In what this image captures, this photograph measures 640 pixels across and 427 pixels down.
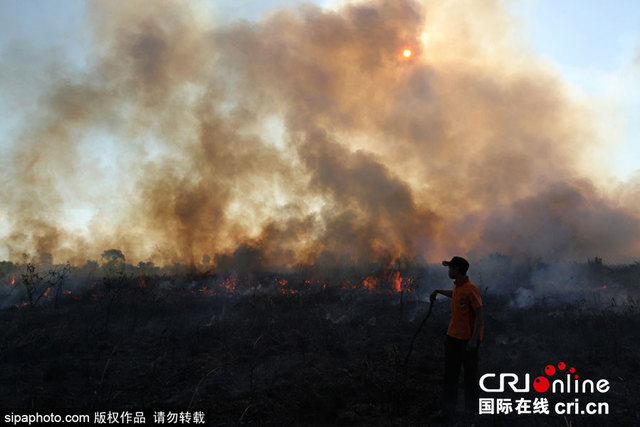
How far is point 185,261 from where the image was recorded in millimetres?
29594

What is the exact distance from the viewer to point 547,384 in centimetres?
736

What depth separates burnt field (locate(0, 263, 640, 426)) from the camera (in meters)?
6.52

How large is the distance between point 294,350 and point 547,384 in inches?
256

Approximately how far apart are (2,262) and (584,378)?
38.0 m

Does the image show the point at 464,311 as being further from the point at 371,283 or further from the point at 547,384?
the point at 371,283

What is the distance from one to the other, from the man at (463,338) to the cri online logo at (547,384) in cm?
202

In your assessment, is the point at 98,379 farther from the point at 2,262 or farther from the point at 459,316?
the point at 2,262

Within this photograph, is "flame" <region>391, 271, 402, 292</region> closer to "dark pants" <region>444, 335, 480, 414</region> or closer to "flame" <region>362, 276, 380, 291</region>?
"flame" <region>362, 276, 380, 291</region>

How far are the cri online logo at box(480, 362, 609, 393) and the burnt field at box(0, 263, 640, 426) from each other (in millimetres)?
282

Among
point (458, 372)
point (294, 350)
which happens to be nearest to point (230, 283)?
point (294, 350)

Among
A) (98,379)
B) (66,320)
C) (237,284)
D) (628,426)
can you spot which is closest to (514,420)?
(628,426)

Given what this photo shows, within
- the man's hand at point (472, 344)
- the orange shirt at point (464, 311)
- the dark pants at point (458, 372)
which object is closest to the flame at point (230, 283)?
the dark pants at point (458, 372)

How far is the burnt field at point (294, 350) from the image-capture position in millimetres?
6516

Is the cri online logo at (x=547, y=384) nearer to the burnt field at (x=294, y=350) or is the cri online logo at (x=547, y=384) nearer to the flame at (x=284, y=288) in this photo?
the burnt field at (x=294, y=350)
